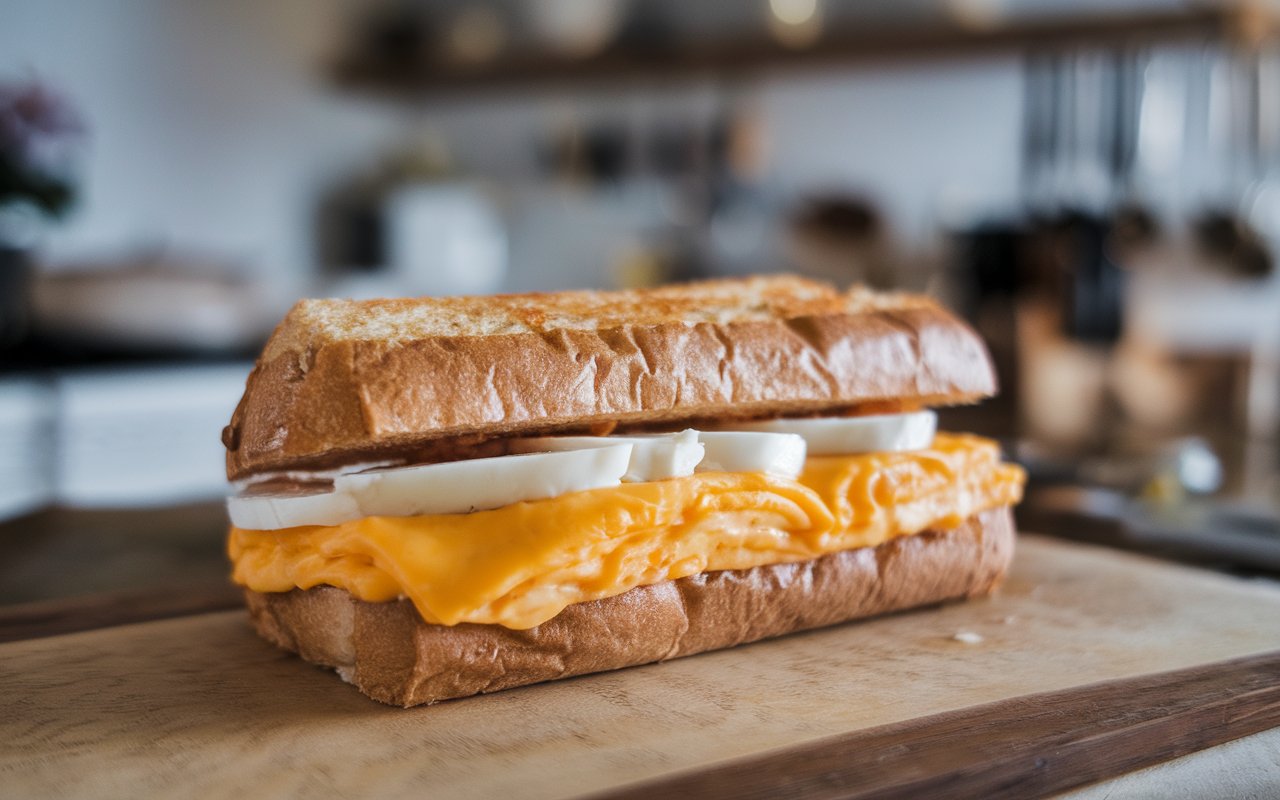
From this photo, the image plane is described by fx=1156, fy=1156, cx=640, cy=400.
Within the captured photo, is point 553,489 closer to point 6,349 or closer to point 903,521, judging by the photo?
point 903,521

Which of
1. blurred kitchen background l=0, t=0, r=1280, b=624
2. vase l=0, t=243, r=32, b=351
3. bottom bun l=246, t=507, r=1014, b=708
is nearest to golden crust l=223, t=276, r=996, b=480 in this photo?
bottom bun l=246, t=507, r=1014, b=708

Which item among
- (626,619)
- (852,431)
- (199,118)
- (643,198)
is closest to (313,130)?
(199,118)

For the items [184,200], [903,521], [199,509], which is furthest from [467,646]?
[184,200]

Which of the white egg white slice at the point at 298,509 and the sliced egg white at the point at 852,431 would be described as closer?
the white egg white slice at the point at 298,509

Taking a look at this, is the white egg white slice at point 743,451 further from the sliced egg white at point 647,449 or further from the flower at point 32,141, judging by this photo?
the flower at point 32,141

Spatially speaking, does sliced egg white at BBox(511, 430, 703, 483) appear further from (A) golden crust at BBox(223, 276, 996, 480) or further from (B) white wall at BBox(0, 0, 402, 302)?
(B) white wall at BBox(0, 0, 402, 302)

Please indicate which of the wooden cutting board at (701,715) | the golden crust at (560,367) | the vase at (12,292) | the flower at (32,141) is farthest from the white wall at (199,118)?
the wooden cutting board at (701,715)

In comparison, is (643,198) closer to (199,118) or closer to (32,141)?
(199,118)
